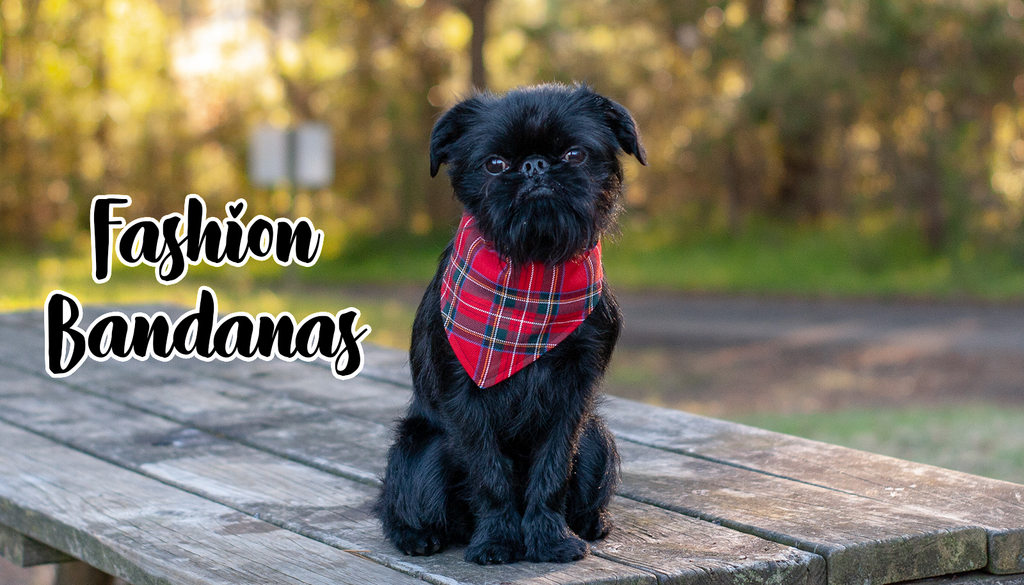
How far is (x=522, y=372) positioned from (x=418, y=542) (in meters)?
0.44

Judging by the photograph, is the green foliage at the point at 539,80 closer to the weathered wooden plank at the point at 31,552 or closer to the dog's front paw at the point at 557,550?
the weathered wooden plank at the point at 31,552

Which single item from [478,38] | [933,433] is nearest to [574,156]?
[933,433]

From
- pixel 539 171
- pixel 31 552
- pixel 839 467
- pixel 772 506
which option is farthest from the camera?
pixel 839 467

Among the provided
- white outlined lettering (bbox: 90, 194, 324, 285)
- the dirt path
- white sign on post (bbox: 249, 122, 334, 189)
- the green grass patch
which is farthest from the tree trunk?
white outlined lettering (bbox: 90, 194, 324, 285)

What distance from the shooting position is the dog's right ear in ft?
7.72

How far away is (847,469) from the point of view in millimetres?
3092

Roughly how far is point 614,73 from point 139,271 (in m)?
8.34

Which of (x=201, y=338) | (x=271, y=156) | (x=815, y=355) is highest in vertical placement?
(x=271, y=156)

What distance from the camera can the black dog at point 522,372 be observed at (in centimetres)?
221

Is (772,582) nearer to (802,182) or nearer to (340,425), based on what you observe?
(340,425)

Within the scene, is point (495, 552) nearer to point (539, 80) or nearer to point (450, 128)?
point (450, 128)

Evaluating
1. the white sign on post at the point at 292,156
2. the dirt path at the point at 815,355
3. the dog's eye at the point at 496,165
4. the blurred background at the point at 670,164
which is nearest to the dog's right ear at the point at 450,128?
the dog's eye at the point at 496,165

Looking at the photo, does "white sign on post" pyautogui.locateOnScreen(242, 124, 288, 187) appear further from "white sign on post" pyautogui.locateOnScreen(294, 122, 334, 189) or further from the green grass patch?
the green grass patch

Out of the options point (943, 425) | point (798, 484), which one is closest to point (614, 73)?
point (943, 425)
